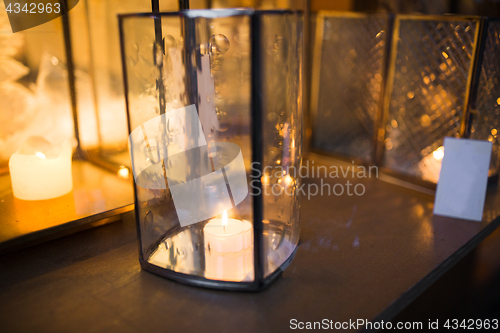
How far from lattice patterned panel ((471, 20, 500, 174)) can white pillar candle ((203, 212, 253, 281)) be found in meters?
0.58

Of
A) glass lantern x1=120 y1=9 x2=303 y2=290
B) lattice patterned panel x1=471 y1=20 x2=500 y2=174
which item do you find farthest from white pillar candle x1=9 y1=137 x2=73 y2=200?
lattice patterned panel x1=471 y1=20 x2=500 y2=174

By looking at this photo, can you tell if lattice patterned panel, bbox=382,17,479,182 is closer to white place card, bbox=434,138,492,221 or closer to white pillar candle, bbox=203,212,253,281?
white place card, bbox=434,138,492,221

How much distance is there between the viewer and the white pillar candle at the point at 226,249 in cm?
60

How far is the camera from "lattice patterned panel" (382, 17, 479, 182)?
880mm

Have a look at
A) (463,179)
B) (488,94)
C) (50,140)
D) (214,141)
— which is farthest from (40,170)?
(488,94)

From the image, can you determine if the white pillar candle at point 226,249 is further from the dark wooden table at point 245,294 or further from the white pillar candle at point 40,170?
the white pillar candle at point 40,170

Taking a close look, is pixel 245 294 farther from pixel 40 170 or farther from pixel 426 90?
pixel 426 90

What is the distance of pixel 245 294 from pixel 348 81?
0.73 meters

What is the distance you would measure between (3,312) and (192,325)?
0.26 metres

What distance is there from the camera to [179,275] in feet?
1.98

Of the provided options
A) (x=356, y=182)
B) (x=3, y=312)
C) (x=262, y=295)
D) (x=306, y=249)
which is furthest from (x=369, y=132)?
(x=3, y=312)

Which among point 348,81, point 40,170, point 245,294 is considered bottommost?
point 245,294

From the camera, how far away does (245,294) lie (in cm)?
58

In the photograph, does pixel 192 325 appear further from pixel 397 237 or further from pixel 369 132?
pixel 369 132
